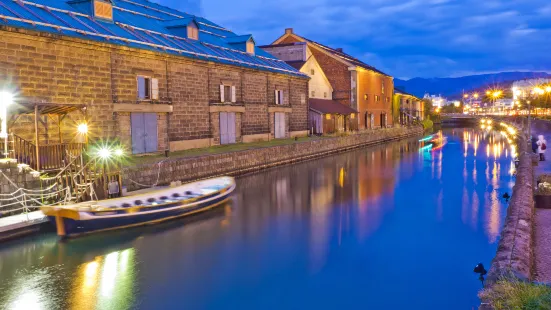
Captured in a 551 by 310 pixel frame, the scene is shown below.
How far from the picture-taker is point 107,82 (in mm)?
23656

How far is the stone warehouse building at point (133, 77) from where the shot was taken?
1934 centimetres

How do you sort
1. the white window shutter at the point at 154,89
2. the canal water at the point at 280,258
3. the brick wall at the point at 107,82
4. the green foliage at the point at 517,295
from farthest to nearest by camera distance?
the white window shutter at the point at 154,89 < the brick wall at the point at 107,82 < the canal water at the point at 280,258 < the green foliage at the point at 517,295

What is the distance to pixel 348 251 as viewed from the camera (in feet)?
44.0

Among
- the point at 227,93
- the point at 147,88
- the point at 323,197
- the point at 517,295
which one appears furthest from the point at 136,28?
the point at 517,295

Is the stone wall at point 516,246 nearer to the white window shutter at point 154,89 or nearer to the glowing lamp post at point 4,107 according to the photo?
the glowing lamp post at point 4,107

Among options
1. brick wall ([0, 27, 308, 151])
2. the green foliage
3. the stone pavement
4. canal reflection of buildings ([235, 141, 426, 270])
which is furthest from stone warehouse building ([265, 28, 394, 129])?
the green foliage

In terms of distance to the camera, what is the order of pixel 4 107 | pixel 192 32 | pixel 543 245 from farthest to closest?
pixel 192 32 < pixel 4 107 < pixel 543 245

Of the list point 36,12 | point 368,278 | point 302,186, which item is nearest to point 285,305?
point 368,278

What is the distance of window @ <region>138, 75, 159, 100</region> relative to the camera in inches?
1028

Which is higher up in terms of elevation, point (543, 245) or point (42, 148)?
point (42, 148)

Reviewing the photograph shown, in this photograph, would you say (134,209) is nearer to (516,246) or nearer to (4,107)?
(4,107)

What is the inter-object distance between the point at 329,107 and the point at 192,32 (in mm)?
21935

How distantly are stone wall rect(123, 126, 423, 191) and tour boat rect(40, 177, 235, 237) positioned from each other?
106 inches

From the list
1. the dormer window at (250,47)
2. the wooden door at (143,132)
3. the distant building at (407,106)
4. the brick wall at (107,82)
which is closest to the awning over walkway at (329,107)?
the dormer window at (250,47)
